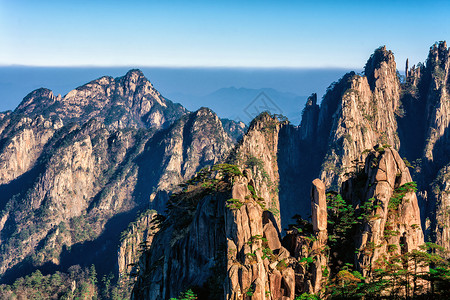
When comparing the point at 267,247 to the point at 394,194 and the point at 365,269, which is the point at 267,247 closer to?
the point at 365,269

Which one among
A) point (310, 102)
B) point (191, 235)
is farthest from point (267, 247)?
point (310, 102)

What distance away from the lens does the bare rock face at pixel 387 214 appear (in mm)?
37812

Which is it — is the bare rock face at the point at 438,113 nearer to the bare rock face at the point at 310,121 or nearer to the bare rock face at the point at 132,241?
the bare rock face at the point at 310,121

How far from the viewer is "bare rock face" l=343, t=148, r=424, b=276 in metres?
37.8

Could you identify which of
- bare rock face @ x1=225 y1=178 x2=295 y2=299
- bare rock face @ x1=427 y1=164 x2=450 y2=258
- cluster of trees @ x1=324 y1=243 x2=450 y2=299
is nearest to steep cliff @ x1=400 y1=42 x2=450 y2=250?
bare rock face @ x1=427 y1=164 x2=450 y2=258

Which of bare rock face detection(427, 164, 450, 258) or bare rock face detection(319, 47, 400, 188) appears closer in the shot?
bare rock face detection(427, 164, 450, 258)

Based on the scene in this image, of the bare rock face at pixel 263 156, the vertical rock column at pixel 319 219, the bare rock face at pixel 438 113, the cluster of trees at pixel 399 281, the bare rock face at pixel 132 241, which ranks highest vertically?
the bare rock face at pixel 438 113

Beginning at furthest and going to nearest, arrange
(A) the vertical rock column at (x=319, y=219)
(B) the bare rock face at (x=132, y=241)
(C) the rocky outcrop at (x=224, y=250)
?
(B) the bare rock face at (x=132, y=241), (A) the vertical rock column at (x=319, y=219), (C) the rocky outcrop at (x=224, y=250)

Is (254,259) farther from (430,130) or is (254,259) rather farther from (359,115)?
(430,130)

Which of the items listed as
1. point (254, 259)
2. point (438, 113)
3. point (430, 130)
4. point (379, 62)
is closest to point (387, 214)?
point (254, 259)

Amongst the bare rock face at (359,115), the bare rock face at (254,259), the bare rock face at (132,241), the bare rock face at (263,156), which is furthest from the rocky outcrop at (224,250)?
the bare rock face at (132,241)

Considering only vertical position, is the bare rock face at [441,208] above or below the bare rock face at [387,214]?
above

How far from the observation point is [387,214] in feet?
129

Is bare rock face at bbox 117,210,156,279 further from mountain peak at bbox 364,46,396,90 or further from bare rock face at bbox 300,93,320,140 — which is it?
mountain peak at bbox 364,46,396,90
